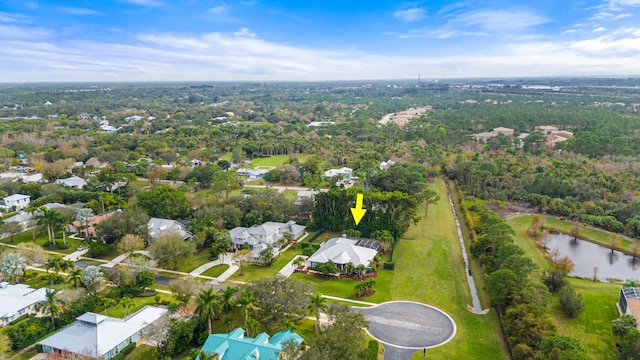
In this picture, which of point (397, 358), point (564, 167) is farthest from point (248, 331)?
point (564, 167)

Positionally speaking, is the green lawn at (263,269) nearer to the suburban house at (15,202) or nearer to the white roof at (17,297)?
the white roof at (17,297)

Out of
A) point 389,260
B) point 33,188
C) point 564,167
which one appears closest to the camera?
point 389,260

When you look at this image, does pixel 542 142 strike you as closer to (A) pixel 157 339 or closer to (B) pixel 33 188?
(A) pixel 157 339

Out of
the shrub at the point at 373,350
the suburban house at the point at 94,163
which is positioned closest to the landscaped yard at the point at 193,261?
the shrub at the point at 373,350

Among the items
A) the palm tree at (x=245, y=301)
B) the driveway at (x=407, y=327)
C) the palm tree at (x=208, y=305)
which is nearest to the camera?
the palm tree at (x=208, y=305)

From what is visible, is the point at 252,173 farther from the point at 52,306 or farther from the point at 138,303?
the point at 52,306

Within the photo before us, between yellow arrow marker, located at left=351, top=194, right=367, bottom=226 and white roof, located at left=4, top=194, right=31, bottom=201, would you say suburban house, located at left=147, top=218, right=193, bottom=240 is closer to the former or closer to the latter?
yellow arrow marker, located at left=351, top=194, right=367, bottom=226

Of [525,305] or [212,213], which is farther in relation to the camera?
[212,213]
